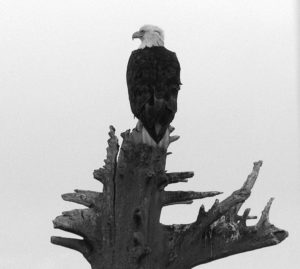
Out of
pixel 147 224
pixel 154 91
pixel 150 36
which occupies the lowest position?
pixel 147 224

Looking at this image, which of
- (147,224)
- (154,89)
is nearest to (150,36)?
(154,89)

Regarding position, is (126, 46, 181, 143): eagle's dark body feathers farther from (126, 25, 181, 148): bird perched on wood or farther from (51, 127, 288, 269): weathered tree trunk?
(51, 127, 288, 269): weathered tree trunk

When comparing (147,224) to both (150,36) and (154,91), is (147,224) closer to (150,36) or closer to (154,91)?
(154,91)

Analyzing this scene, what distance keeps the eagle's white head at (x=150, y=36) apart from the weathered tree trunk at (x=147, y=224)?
75.5 inches

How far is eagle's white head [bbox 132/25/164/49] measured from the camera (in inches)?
349

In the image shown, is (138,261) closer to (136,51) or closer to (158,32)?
(136,51)

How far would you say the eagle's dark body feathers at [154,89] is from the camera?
7812 mm

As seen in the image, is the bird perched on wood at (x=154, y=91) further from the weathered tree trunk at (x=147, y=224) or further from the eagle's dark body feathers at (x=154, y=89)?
the weathered tree trunk at (x=147, y=224)

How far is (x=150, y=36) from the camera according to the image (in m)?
8.95

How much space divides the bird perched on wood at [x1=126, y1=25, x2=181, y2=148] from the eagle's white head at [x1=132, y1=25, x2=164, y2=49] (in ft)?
1.96

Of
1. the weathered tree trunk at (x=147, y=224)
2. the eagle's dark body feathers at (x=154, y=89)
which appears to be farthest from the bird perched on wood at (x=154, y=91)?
the weathered tree trunk at (x=147, y=224)

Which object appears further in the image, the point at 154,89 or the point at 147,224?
the point at 154,89

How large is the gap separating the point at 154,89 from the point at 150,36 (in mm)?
1304

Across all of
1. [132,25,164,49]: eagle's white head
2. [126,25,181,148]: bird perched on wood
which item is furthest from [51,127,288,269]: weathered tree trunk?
[132,25,164,49]: eagle's white head
